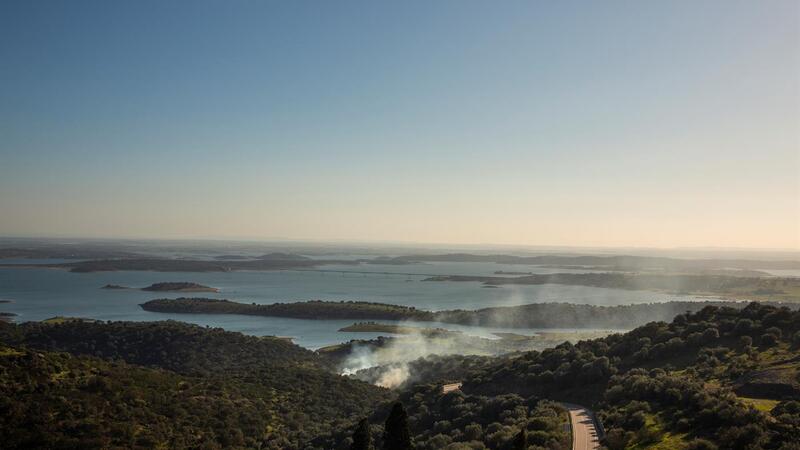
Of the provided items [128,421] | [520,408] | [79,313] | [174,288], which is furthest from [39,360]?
[174,288]

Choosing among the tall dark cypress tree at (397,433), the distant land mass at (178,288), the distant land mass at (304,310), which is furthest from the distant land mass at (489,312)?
the tall dark cypress tree at (397,433)

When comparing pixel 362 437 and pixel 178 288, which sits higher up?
pixel 362 437

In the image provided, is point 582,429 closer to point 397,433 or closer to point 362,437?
Result: point 397,433

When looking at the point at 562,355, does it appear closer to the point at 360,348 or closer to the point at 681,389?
the point at 681,389

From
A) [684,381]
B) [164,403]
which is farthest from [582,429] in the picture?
[164,403]

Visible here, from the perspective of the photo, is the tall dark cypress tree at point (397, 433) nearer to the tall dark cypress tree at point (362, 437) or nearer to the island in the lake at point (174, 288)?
the tall dark cypress tree at point (362, 437)

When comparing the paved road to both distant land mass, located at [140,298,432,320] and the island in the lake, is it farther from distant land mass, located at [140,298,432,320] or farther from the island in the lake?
the island in the lake

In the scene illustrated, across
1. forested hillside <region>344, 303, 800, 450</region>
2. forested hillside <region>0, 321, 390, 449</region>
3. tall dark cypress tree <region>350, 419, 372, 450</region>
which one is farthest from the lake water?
tall dark cypress tree <region>350, 419, 372, 450</region>
